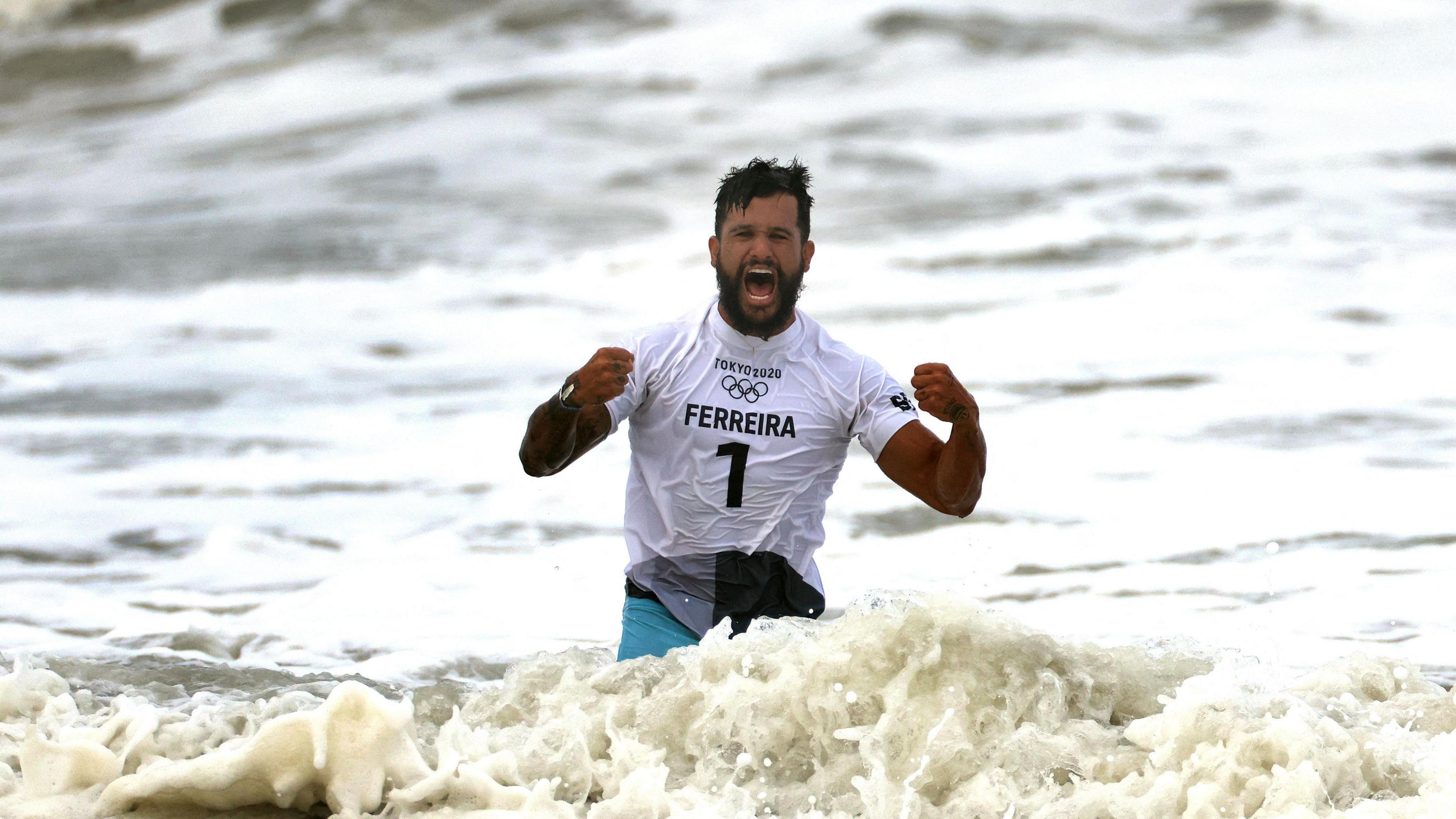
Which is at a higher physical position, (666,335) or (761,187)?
(761,187)

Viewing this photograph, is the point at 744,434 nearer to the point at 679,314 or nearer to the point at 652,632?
the point at 652,632

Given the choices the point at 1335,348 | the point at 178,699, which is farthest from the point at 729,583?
the point at 1335,348

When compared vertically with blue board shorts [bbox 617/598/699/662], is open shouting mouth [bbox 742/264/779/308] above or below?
above

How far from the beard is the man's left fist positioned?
0.54 metres

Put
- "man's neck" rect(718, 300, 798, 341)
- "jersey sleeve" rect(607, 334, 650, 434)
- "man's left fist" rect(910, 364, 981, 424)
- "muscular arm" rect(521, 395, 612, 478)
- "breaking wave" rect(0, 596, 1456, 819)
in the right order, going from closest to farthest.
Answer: "breaking wave" rect(0, 596, 1456, 819) → "man's left fist" rect(910, 364, 981, 424) → "muscular arm" rect(521, 395, 612, 478) → "jersey sleeve" rect(607, 334, 650, 434) → "man's neck" rect(718, 300, 798, 341)

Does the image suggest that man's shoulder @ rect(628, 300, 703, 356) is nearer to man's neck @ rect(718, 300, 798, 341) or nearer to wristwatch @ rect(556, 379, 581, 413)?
man's neck @ rect(718, 300, 798, 341)

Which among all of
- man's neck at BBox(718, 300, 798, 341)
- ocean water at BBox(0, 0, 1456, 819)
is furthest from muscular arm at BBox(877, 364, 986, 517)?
man's neck at BBox(718, 300, 798, 341)

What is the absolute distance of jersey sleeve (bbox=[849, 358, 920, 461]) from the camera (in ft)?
14.4

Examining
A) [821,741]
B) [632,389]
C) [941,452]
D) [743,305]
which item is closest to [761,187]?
[743,305]

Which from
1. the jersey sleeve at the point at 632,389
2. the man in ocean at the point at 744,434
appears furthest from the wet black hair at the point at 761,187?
the jersey sleeve at the point at 632,389

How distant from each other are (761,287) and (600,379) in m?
0.63

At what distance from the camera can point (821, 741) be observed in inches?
158

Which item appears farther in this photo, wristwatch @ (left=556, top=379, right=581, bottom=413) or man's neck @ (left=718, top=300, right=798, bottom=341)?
man's neck @ (left=718, top=300, right=798, bottom=341)

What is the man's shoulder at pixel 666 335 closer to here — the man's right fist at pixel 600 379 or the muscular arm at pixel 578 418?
the muscular arm at pixel 578 418
